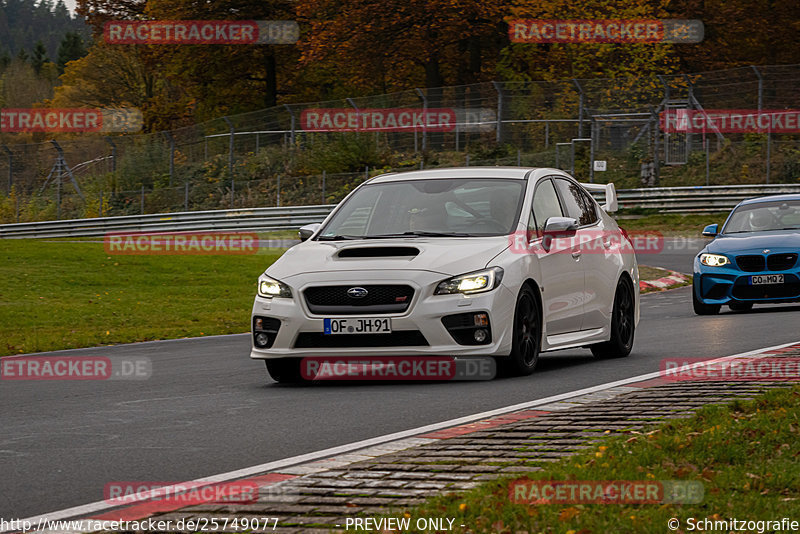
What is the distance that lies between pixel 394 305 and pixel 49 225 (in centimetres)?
4123

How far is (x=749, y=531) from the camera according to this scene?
4.72m

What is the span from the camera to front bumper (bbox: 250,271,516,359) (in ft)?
33.4

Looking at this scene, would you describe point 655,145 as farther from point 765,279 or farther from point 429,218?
point 429,218

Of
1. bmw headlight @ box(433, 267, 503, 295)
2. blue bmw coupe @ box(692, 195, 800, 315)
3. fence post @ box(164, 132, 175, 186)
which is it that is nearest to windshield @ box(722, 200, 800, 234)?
blue bmw coupe @ box(692, 195, 800, 315)

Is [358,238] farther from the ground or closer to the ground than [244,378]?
farther from the ground

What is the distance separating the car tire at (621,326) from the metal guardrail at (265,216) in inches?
1080

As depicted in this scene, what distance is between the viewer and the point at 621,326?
12.7 m

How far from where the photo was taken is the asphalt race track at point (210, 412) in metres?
6.80

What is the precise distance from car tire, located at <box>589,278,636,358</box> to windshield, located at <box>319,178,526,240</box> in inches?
70.6

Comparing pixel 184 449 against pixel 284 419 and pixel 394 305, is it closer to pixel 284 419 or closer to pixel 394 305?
pixel 284 419

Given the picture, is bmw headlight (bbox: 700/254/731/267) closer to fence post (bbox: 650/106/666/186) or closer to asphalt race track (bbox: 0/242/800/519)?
asphalt race track (bbox: 0/242/800/519)

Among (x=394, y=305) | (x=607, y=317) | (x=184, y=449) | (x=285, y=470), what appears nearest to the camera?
(x=285, y=470)

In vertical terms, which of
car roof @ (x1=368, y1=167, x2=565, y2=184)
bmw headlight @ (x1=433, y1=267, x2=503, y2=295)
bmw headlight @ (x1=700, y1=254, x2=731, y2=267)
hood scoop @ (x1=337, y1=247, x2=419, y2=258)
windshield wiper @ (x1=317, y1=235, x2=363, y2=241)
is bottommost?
bmw headlight @ (x1=700, y1=254, x2=731, y2=267)

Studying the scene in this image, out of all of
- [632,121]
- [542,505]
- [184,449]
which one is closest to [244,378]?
[184,449]
